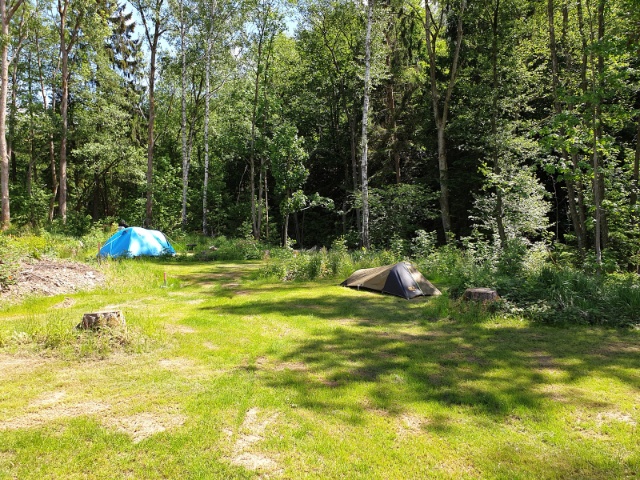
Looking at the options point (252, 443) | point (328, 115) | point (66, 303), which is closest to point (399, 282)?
point (252, 443)

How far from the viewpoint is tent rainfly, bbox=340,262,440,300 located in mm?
9453

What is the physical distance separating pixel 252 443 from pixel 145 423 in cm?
109

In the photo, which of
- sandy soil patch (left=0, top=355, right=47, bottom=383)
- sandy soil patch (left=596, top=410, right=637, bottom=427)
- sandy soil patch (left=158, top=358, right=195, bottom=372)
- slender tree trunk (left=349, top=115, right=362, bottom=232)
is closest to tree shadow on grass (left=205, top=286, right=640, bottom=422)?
sandy soil patch (left=596, top=410, right=637, bottom=427)

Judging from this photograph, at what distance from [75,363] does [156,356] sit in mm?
974

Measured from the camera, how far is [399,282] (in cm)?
957

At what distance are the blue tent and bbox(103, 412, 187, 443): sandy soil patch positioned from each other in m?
12.2

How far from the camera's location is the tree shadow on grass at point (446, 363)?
4199 mm

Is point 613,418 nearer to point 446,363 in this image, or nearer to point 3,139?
point 446,363

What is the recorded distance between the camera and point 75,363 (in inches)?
196

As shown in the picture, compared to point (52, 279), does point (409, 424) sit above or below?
below

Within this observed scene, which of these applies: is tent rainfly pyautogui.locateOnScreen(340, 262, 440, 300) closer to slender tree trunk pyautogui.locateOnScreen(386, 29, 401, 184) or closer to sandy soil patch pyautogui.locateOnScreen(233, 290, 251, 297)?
sandy soil patch pyautogui.locateOnScreen(233, 290, 251, 297)

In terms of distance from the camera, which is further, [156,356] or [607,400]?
[156,356]

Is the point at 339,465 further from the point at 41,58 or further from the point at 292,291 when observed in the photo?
the point at 41,58

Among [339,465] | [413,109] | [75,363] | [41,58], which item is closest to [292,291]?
[75,363]
